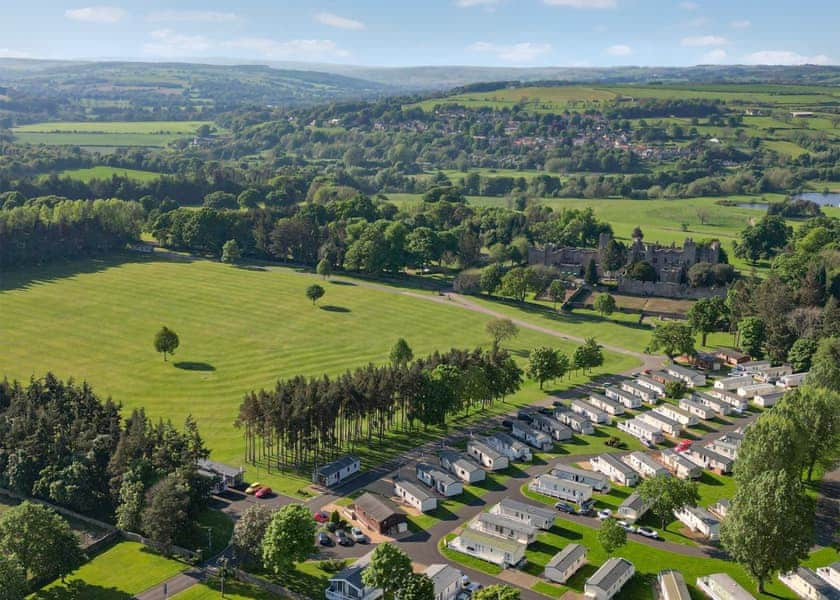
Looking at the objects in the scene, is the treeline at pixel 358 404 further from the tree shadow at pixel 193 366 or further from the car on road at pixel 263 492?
the tree shadow at pixel 193 366

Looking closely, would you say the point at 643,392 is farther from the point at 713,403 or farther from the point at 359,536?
the point at 359,536

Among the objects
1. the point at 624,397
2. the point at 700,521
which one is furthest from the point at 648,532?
the point at 624,397

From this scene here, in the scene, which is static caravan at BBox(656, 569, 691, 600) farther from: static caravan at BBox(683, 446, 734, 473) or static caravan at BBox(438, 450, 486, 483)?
static caravan at BBox(683, 446, 734, 473)

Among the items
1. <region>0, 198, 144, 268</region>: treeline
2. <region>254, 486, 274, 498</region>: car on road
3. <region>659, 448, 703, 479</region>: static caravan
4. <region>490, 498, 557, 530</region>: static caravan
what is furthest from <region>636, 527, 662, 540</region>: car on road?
<region>0, 198, 144, 268</region>: treeline

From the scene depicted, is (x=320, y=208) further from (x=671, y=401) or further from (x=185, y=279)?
(x=671, y=401)

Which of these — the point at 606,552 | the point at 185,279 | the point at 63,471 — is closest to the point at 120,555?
the point at 63,471

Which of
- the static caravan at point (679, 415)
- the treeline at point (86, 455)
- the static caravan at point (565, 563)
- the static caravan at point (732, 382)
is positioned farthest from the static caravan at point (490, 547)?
the static caravan at point (732, 382)
